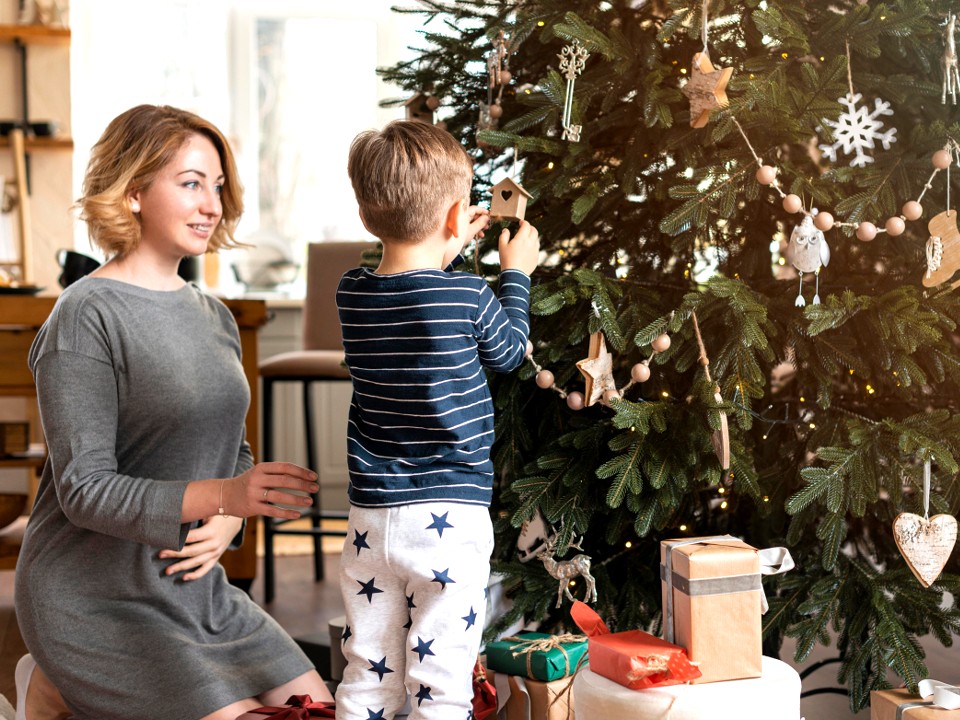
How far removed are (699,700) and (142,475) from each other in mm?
924

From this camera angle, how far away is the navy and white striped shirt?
131cm

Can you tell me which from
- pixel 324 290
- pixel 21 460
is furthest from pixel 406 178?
pixel 324 290

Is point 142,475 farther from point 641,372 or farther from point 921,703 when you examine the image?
point 921,703

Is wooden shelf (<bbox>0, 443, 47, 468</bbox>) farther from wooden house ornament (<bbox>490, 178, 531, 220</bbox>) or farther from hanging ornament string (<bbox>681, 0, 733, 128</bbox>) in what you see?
hanging ornament string (<bbox>681, 0, 733, 128</bbox>)

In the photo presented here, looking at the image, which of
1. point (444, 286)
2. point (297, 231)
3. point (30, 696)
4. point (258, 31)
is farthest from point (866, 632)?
point (258, 31)

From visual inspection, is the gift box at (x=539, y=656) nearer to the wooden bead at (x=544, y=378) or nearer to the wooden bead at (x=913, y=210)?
the wooden bead at (x=544, y=378)

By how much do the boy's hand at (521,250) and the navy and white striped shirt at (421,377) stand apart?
10cm

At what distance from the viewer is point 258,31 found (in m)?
4.63

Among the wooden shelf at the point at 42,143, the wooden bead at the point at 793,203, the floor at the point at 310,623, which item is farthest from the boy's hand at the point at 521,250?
the wooden shelf at the point at 42,143

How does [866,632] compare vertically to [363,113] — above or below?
below

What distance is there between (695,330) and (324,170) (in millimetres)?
3407

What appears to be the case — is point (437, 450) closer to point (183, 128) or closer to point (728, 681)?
point (728, 681)

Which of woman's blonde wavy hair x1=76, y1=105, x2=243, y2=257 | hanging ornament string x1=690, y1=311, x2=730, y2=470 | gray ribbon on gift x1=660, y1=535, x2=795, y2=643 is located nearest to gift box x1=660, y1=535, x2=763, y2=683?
gray ribbon on gift x1=660, y1=535, x2=795, y2=643

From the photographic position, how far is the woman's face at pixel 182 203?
162 cm
